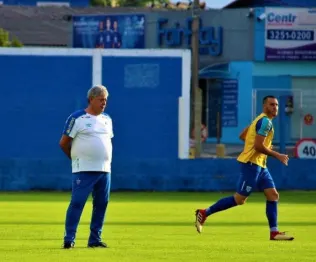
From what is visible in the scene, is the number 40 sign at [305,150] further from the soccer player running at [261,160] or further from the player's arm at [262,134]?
the player's arm at [262,134]

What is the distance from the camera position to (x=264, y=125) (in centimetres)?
1714

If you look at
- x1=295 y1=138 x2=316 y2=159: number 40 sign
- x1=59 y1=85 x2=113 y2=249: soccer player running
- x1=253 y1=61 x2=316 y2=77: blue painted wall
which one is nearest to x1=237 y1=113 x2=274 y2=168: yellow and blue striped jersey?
x1=59 y1=85 x2=113 y2=249: soccer player running

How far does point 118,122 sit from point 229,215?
17.3 m

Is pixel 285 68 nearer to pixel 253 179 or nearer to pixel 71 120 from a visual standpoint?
pixel 253 179

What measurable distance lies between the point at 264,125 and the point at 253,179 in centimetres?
79

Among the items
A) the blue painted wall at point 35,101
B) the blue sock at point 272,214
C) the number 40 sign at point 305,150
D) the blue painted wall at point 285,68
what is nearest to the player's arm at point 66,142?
the blue sock at point 272,214

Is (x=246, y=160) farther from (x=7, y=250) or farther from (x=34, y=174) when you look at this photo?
(x=34, y=174)

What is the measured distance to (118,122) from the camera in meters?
40.1

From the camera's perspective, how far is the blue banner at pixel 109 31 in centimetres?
5931

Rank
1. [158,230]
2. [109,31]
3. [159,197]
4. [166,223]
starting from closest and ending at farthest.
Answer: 1. [158,230]
2. [166,223]
3. [159,197]
4. [109,31]

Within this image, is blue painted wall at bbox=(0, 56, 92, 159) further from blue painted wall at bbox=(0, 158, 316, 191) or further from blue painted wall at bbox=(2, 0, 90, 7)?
blue painted wall at bbox=(2, 0, 90, 7)

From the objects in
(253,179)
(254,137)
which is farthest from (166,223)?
(254,137)

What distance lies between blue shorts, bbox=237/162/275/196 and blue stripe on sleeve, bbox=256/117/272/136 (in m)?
0.52

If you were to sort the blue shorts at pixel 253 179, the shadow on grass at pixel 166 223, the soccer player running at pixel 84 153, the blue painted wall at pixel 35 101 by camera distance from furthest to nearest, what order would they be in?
1. the blue painted wall at pixel 35 101
2. the shadow on grass at pixel 166 223
3. the blue shorts at pixel 253 179
4. the soccer player running at pixel 84 153
